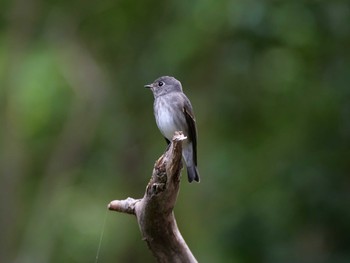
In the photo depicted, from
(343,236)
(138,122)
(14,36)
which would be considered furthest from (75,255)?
(343,236)

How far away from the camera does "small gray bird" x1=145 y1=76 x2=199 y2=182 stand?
258 inches

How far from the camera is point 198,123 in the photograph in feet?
32.2

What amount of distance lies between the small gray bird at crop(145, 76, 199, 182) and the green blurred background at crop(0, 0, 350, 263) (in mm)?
1611

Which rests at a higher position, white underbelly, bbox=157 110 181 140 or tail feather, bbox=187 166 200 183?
white underbelly, bbox=157 110 181 140

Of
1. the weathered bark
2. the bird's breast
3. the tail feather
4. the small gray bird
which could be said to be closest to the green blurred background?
the tail feather

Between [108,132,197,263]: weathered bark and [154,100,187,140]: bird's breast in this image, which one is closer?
[108,132,197,263]: weathered bark

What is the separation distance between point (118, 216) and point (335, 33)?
3318mm

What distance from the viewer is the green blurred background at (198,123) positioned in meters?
8.16

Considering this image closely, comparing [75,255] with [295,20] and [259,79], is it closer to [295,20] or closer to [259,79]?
[259,79]

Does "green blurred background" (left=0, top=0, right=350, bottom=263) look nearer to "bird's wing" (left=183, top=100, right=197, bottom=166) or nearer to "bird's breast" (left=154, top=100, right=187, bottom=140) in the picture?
"bird's wing" (left=183, top=100, right=197, bottom=166)

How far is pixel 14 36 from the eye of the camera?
9922 millimetres

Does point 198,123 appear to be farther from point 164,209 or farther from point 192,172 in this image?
point 164,209

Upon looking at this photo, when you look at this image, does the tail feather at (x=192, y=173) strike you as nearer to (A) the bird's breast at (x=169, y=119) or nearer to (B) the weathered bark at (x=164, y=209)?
(A) the bird's breast at (x=169, y=119)

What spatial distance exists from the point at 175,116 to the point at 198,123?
323cm
